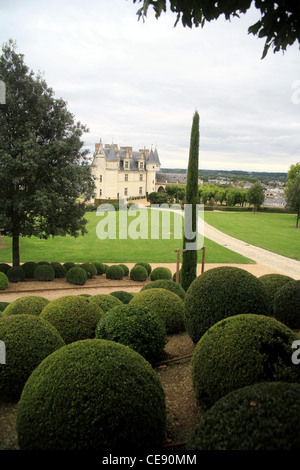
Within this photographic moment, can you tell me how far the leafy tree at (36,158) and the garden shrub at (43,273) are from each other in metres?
1.91

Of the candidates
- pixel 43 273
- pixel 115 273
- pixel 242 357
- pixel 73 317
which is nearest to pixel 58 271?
pixel 43 273

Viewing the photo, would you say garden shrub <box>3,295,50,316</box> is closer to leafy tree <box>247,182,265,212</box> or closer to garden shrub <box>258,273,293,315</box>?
garden shrub <box>258,273,293,315</box>

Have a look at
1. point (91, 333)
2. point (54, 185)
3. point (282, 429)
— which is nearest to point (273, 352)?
point (282, 429)

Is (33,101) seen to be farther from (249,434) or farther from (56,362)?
(249,434)

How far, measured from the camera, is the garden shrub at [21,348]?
14.6 feet

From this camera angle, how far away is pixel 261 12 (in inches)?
131

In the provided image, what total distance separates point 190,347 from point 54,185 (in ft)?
39.8

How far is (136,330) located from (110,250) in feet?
68.5

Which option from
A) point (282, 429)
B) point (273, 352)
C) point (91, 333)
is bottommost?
point (91, 333)

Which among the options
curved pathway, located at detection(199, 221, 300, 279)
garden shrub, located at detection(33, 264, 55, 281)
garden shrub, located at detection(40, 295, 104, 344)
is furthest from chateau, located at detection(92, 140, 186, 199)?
garden shrub, located at detection(40, 295, 104, 344)

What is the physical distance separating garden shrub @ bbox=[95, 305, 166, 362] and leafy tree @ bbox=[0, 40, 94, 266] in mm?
10814

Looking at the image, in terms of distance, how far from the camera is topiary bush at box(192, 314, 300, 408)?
379 centimetres

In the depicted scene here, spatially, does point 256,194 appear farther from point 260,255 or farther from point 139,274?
point 139,274
